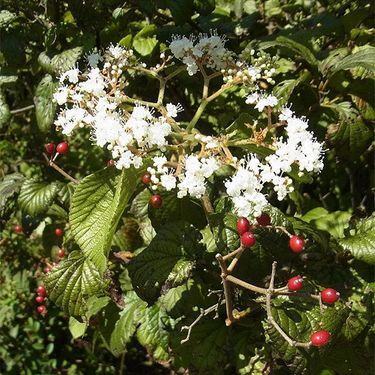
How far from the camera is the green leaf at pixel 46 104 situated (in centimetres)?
149

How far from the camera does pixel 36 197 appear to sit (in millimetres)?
1523

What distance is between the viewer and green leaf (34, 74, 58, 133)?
149 cm

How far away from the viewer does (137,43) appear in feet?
4.61

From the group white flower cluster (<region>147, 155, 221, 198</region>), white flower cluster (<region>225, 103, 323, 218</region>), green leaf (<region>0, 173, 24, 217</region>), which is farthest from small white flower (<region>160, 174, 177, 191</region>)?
green leaf (<region>0, 173, 24, 217</region>)

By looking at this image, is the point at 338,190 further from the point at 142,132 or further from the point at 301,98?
the point at 142,132

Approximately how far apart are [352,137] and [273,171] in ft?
1.65

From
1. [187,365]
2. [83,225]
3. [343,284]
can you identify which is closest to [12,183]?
[83,225]

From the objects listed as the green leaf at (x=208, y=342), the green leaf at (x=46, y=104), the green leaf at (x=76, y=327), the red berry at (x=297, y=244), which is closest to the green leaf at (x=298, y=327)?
the red berry at (x=297, y=244)

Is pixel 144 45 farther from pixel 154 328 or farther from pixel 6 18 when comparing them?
pixel 154 328

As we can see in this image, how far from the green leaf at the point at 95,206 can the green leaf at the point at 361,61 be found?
1.80 feet

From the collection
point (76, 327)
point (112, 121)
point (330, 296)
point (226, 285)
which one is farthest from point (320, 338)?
point (76, 327)

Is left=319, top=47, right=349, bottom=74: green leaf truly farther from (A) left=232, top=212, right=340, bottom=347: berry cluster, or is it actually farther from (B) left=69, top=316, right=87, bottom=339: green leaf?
(B) left=69, top=316, right=87, bottom=339: green leaf

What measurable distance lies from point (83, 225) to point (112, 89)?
0.28 m

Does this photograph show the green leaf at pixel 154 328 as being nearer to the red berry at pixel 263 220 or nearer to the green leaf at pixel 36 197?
the green leaf at pixel 36 197
